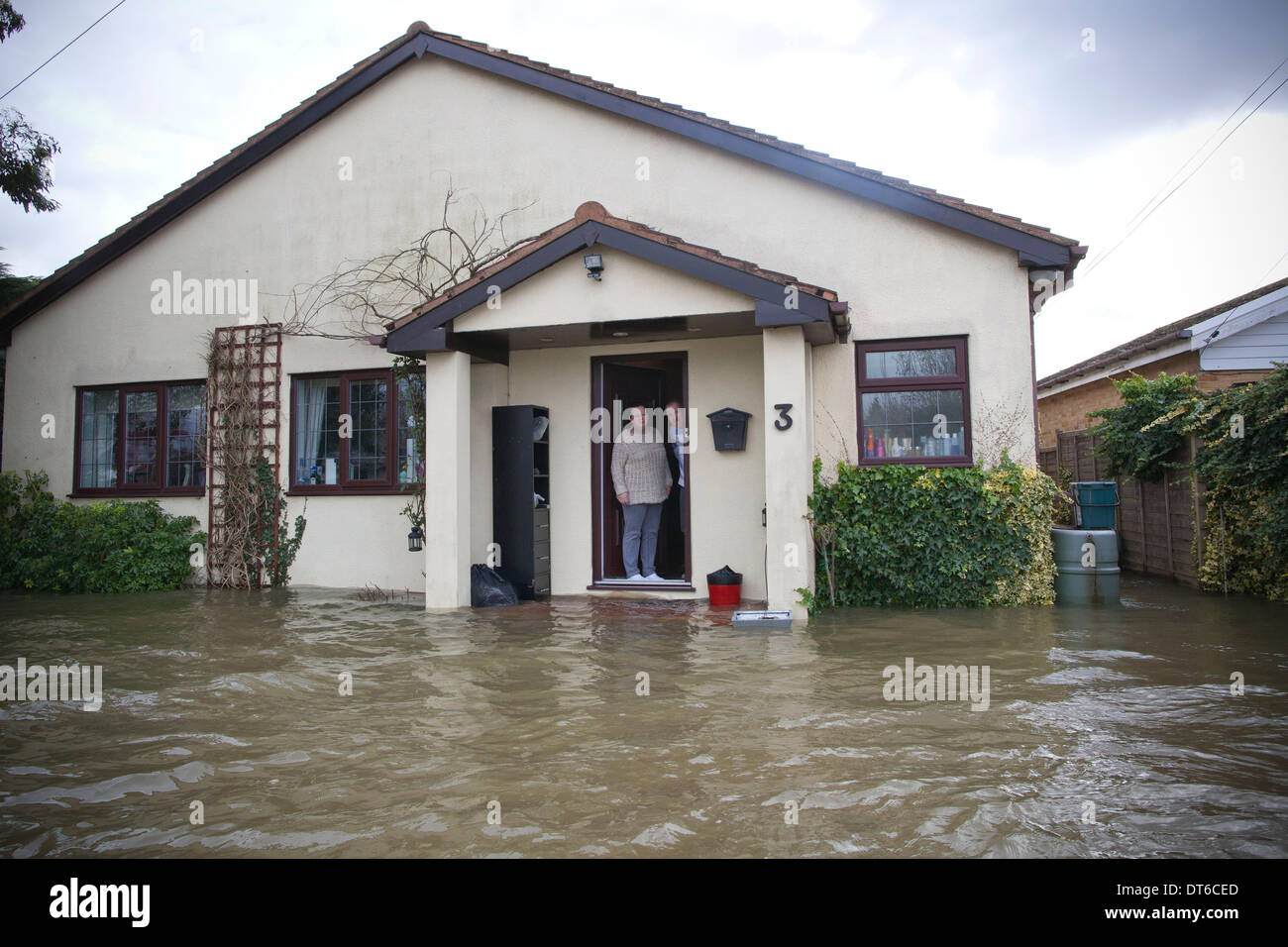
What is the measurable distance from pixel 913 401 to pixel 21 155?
46.4 ft

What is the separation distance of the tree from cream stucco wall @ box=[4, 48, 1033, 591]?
2.87m

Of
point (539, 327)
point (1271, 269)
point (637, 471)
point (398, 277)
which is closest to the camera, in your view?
point (539, 327)

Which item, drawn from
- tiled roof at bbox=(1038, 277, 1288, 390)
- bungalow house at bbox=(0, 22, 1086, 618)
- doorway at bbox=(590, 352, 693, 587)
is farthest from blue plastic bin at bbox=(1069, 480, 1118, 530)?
tiled roof at bbox=(1038, 277, 1288, 390)

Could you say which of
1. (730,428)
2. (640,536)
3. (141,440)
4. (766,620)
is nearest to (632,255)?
(730,428)

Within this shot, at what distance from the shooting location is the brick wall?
36.4ft

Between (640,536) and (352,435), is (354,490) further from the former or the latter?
(640,536)

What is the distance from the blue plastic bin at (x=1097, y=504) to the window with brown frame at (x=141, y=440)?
34.7 feet

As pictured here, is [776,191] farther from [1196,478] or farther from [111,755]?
[111,755]

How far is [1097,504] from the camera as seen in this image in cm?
839

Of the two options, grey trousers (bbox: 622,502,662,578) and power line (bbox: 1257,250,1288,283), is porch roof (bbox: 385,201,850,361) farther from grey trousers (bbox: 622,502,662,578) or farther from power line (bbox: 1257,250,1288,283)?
power line (bbox: 1257,250,1288,283)

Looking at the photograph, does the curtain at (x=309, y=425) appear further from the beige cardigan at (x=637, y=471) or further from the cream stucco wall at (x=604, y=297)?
the beige cardigan at (x=637, y=471)
